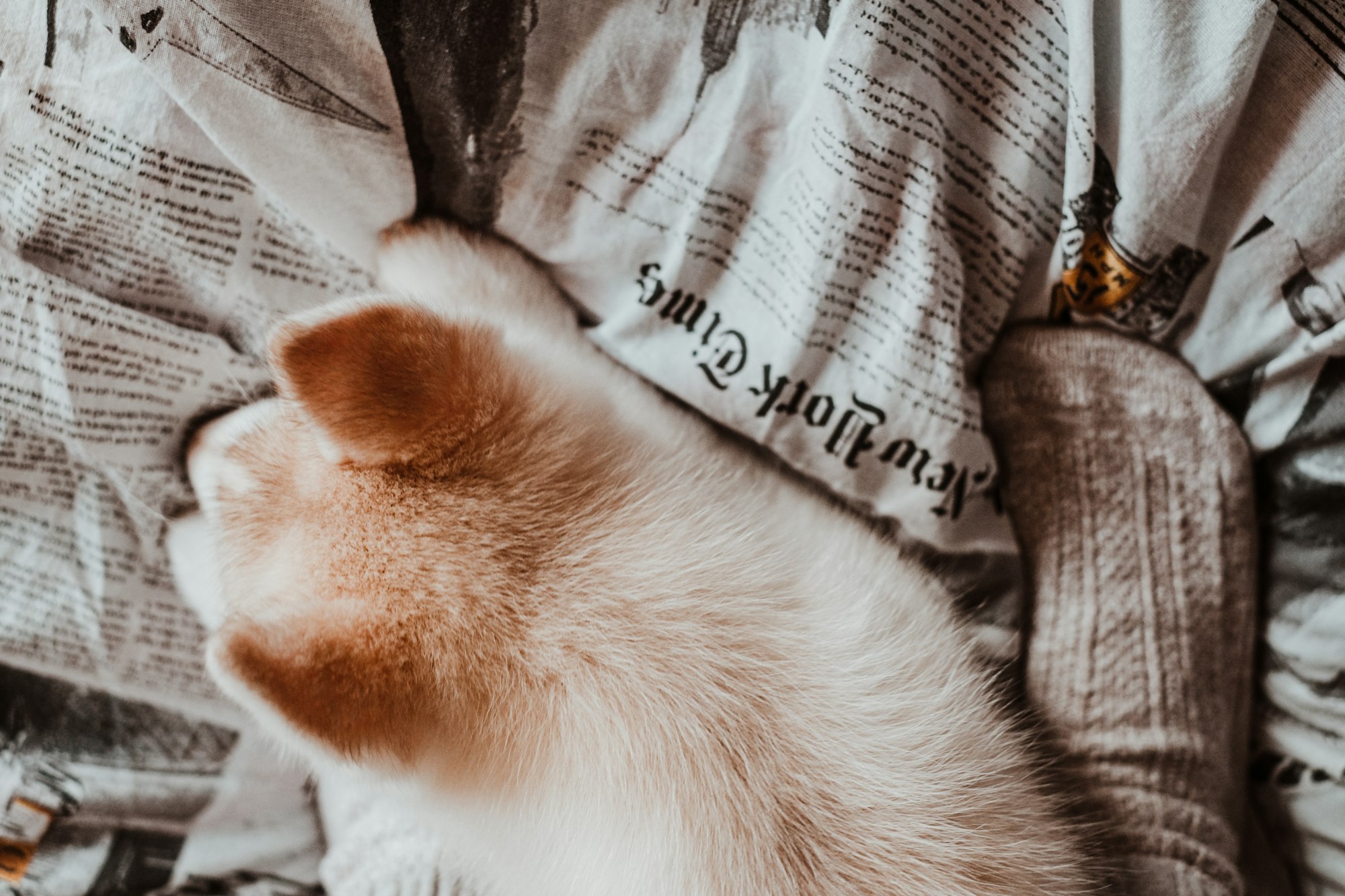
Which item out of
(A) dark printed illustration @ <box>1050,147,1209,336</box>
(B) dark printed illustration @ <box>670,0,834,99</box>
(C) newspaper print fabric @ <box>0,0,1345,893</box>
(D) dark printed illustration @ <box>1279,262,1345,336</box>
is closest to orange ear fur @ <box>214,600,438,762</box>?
(C) newspaper print fabric @ <box>0,0,1345,893</box>

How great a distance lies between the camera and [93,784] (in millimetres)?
977

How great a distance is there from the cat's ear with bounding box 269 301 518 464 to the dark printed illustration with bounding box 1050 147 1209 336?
55 cm

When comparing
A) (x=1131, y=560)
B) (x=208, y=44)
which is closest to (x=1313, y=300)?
(x=1131, y=560)

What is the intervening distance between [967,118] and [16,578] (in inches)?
44.1

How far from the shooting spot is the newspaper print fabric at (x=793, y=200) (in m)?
0.65

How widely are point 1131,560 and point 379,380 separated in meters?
0.73

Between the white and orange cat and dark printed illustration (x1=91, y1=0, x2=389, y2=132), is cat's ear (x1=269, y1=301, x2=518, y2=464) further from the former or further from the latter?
dark printed illustration (x1=91, y1=0, x2=389, y2=132)

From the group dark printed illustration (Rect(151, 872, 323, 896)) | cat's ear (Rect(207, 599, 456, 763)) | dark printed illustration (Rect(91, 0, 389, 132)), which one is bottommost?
dark printed illustration (Rect(151, 872, 323, 896))

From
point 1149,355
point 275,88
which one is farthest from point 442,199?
point 1149,355

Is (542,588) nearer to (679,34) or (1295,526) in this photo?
(679,34)

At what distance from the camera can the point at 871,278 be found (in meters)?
0.74

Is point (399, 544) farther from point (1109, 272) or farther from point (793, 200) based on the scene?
point (1109, 272)

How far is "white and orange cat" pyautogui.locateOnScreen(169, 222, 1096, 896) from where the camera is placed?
0.60 m

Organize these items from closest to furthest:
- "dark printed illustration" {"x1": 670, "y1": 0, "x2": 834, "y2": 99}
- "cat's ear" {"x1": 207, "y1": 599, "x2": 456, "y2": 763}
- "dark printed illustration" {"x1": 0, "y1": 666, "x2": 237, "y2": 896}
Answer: "cat's ear" {"x1": 207, "y1": 599, "x2": 456, "y2": 763} < "dark printed illustration" {"x1": 670, "y1": 0, "x2": 834, "y2": 99} < "dark printed illustration" {"x1": 0, "y1": 666, "x2": 237, "y2": 896}
